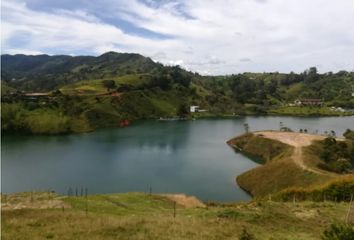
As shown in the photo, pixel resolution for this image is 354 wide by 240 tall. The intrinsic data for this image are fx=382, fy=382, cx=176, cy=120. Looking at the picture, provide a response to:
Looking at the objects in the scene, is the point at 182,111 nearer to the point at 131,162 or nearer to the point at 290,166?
the point at 131,162

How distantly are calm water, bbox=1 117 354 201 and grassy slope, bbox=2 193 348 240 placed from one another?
103 feet

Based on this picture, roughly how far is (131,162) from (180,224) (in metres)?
66.8

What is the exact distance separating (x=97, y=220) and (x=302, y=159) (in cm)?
5813

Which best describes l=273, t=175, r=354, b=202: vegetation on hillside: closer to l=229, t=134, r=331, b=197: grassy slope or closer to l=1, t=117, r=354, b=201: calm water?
l=229, t=134, r=331, b=197: grassy slope

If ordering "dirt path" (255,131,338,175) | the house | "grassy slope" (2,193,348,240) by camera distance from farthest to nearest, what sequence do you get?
the house, "dirt path" (255,131,338,175), "grassy slope" (2,193,348,240)

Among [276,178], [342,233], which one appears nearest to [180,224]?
[342,233]

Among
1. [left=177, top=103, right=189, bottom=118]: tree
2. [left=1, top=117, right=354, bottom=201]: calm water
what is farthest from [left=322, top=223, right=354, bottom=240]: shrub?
[left=177, top=103, right=189, bottom=118]: tree

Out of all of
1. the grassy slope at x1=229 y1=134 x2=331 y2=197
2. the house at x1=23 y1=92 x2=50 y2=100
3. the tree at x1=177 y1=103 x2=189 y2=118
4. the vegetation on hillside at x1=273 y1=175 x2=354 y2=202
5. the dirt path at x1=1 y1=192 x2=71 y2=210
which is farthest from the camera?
the tree at x1=177 y1=103 x2=189 y2=118

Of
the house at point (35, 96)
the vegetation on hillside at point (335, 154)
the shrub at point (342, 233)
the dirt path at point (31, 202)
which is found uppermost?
the house at point (35, 96)

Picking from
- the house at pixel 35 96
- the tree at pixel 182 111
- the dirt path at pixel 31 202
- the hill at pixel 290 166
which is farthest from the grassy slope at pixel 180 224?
the tree at pixel 182 111

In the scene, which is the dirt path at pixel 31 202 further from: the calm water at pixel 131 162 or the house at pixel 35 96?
the house at pixel 35 96

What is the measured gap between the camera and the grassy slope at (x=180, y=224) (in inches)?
842

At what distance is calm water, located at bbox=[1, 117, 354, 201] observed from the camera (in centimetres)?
6912

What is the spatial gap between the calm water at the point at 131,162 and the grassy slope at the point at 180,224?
31.4 metres
